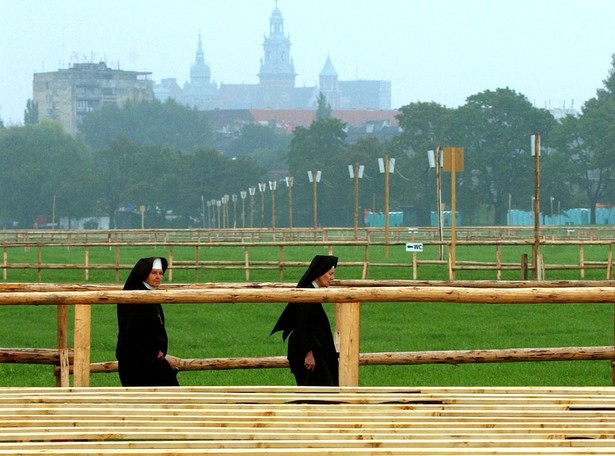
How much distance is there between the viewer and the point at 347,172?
114688 mm

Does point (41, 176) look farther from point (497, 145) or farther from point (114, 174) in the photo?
point (497, 145)

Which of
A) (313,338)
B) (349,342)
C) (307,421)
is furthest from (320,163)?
(307,421)

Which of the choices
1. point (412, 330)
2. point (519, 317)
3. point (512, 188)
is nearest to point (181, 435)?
point (412, 330)

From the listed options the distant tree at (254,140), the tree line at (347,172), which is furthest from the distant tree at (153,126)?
the tree line at (347,172)

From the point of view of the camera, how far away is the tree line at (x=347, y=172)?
11019 centimetres

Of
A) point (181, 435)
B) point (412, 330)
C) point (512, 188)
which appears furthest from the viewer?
point (512, 188)

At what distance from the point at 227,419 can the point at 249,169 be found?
11994 centimetres

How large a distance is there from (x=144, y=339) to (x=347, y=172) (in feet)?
346

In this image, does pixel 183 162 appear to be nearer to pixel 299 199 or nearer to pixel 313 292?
pixel 299 199

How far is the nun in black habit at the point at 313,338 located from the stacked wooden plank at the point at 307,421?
5.87 ft

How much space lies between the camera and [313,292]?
758cm

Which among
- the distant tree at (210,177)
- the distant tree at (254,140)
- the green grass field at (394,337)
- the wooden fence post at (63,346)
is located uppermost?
the distant tree at (254,140)

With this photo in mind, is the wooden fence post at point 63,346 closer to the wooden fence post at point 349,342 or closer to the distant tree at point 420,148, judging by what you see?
the wooden fence post at point 349,342

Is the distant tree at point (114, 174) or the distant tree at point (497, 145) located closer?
the distant tree at point (497, 145)
